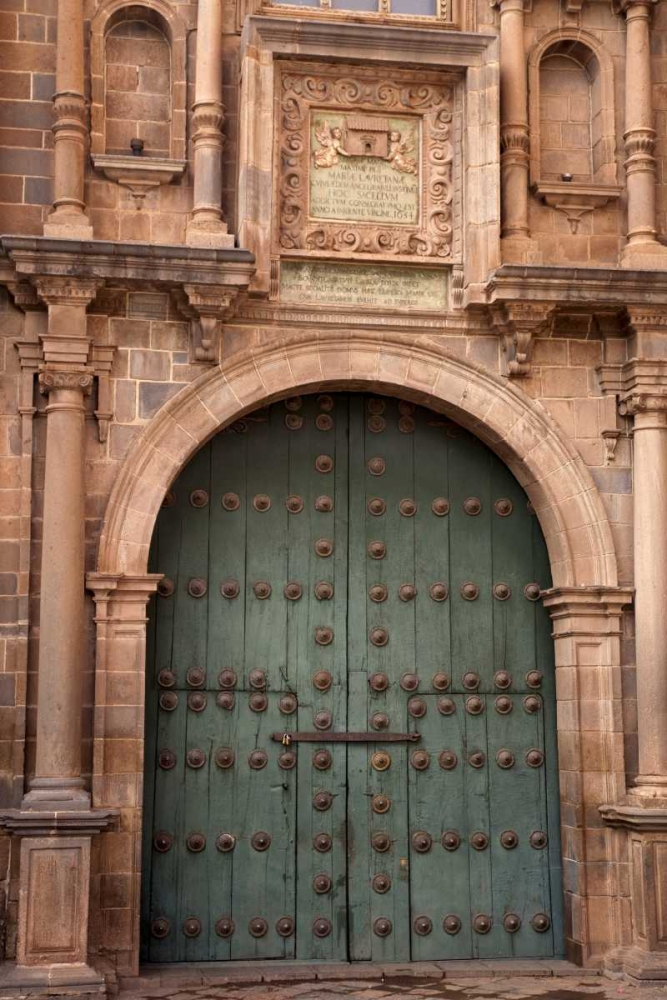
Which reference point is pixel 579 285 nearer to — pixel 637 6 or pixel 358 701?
pixel 637 6

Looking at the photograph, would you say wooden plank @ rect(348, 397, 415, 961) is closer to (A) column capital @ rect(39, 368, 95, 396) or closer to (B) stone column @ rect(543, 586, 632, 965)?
(B) stone column @ rect(543, 586, 632, 965)

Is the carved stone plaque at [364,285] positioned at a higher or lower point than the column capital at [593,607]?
higher

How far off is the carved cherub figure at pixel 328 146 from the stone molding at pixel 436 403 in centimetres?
118

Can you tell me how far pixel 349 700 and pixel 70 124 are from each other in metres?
4.14

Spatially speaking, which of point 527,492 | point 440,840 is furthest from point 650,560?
point 440,840

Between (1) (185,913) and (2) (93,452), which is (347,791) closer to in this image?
(1) (185,913)

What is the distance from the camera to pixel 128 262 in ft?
31.9

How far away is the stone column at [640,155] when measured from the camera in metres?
10.5

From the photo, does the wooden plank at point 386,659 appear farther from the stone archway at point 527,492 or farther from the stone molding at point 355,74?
the stone molding at point 355,74

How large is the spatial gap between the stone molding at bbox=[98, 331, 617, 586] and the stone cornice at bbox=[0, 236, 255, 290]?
0.61 m

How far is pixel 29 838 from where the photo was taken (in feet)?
29.8

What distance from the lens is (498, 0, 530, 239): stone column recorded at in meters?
10.5

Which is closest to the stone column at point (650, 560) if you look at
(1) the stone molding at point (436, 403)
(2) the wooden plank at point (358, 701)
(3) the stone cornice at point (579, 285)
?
(1) the stone molding at point (436, 403)

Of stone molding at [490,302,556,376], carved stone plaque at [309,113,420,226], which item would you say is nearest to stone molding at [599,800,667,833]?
stone molding at [490,302,556,376]
